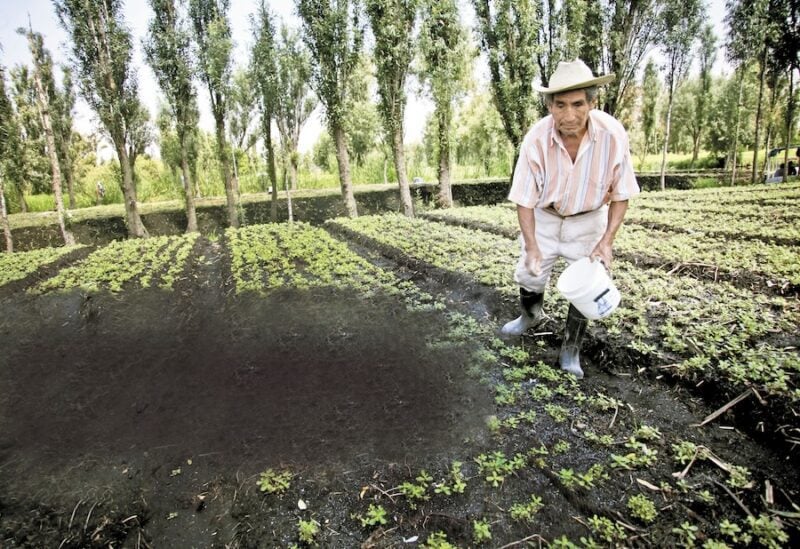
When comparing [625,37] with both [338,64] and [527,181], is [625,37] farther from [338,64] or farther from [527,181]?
[527,181]

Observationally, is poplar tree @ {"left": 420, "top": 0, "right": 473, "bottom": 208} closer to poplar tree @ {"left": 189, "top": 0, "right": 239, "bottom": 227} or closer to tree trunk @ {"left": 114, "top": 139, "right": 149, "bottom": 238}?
poplar tree @ {"left": 189, "top": 0, "right": 239, "bottom": 227}

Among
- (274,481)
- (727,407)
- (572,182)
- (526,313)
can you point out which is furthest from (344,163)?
(727,407)

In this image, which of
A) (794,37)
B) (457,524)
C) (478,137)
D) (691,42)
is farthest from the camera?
(478,137)

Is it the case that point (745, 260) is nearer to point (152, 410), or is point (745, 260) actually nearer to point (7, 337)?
point (152, 410)

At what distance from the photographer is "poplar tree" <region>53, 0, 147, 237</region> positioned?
13.0 meters

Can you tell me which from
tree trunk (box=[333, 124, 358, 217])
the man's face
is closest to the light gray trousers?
the man's face

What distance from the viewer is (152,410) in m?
3.46

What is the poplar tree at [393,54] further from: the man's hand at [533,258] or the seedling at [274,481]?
the seedling at [274,481]

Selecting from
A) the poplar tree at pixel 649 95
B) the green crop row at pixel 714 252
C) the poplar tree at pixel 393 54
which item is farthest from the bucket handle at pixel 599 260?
the poplar tree at pixel 649 95

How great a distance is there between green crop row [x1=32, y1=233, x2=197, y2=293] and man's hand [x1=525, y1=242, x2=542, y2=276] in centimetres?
609

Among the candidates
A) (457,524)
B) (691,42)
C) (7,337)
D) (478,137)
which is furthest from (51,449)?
(478,137)

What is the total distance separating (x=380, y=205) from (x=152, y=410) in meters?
17.1

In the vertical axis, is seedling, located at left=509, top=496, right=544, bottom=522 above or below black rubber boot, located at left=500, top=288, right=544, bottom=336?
below

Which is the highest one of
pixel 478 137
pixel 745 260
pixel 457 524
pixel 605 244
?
pixel 478 137
